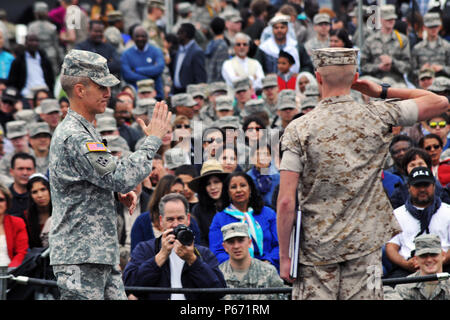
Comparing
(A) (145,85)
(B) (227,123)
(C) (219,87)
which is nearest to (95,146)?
(B) (227,123)

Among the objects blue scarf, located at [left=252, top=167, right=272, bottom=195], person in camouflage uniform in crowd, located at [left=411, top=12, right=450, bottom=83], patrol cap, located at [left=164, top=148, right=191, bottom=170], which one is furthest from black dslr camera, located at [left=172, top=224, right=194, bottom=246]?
person in camouflage uniform in crowd, located at [left=411, top=12, right=450, bottom=83]

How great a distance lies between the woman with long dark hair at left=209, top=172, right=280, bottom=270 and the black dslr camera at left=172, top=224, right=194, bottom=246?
1.60 meters

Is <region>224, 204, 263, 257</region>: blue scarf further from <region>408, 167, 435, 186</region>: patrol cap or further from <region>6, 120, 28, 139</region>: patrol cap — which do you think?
<region>6, 120, 28, 139</region>: patrol cap

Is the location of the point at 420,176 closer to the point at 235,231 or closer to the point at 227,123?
the point at 235,231

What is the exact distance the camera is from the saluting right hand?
551 cm

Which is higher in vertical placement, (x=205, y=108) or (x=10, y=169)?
(x=205, y=108)

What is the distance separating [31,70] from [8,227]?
24.3 feet

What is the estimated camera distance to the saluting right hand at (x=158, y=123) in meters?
5.51

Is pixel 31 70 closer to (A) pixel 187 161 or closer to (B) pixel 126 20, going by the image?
(B) pixel 126 20

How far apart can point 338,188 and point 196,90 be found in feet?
30.5

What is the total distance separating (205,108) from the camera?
13.9 m
